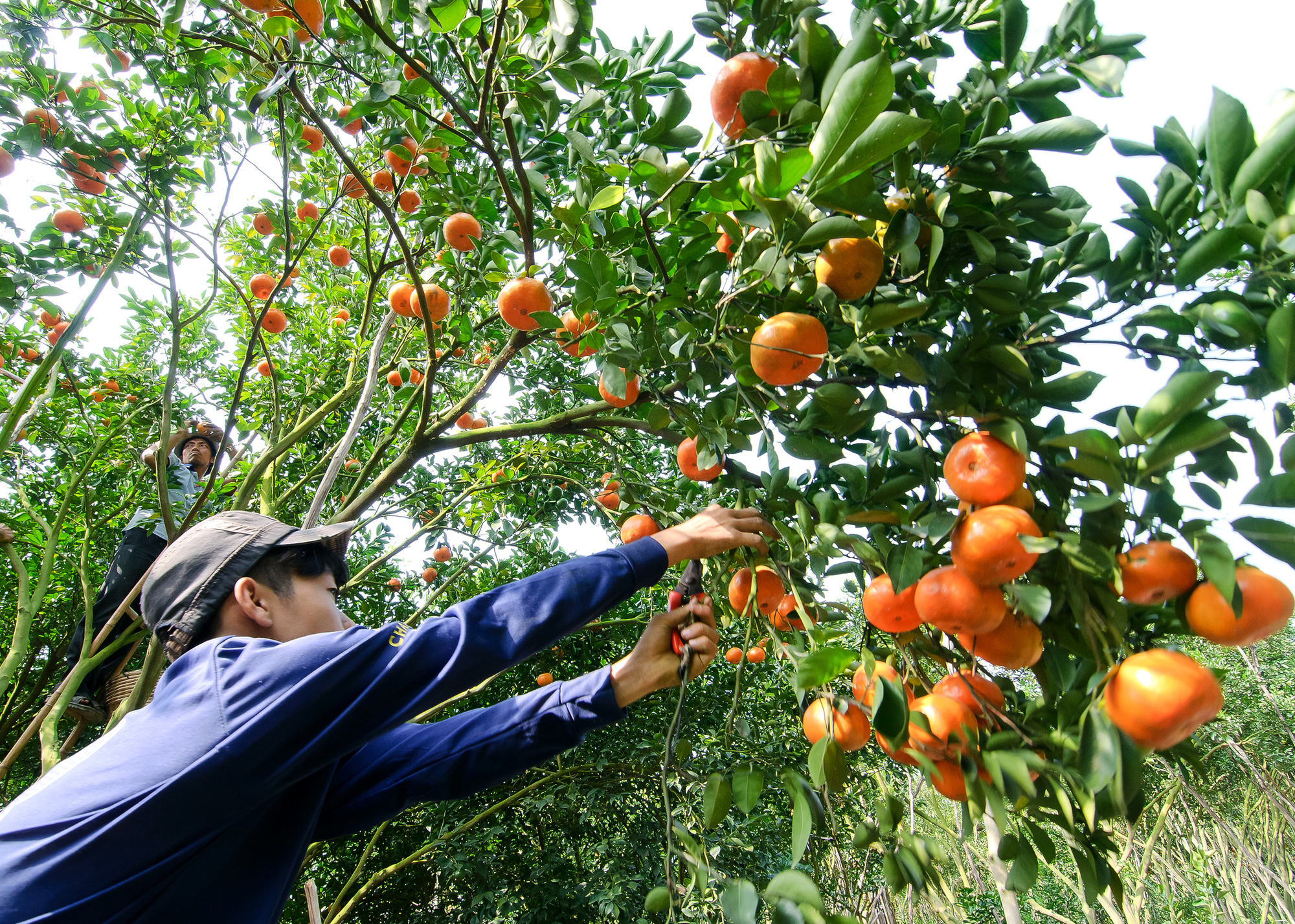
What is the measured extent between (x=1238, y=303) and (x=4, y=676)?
3204 millimetres

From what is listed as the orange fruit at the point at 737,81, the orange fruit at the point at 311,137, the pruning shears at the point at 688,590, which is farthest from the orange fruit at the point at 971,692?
the orange fruit at the point at 311,137

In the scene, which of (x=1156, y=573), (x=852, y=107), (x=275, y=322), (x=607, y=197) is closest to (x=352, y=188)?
(x=275, y=322)

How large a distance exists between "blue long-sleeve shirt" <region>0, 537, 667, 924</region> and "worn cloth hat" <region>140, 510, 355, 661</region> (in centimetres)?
18

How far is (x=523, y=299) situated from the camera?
5.75ft

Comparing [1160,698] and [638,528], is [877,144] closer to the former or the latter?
[1160,698]

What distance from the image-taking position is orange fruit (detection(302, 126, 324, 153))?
272 cm

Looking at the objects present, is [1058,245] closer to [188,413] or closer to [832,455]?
[832,455]

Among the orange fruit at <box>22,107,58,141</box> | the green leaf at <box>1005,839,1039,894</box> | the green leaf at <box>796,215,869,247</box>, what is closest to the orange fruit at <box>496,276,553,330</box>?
the green leaf at <box>796,215,869,247</box>

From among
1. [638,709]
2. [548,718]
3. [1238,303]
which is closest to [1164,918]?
[638,709]

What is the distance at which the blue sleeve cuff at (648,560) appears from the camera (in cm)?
120

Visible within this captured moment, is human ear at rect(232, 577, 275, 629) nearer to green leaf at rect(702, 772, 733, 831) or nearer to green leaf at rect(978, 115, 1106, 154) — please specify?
green leaf at rect(702, 772, 733, 831)

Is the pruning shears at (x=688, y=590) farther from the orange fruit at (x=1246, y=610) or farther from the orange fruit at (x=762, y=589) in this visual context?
the orange fruit at (x=1246, y=610)

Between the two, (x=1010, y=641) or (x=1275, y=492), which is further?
(x=1010, y=641)

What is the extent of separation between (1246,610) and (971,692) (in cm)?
30
